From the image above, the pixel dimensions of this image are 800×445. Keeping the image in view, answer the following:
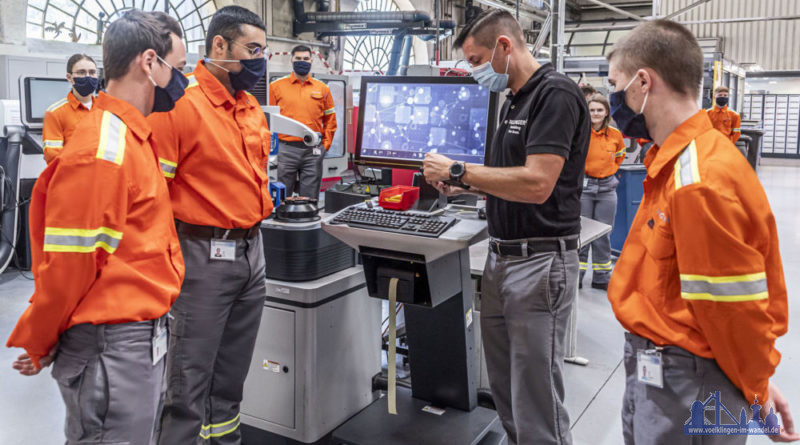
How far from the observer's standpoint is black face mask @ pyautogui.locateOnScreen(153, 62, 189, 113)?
1637mm

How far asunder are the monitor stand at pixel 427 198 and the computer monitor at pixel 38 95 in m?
4.35

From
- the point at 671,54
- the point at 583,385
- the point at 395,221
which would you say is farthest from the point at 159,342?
the point at 583,385

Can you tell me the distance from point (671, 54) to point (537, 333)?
912mm

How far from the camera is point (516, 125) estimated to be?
1.95m

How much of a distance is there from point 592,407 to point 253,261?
1.93 meters

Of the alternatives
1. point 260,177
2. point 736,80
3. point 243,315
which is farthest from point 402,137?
point 736,80

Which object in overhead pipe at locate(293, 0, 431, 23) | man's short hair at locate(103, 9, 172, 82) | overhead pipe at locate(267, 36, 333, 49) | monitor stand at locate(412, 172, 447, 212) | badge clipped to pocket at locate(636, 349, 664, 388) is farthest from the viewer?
overhead pipe at locate(293, 0, 431, 23)

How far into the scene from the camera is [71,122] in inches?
195

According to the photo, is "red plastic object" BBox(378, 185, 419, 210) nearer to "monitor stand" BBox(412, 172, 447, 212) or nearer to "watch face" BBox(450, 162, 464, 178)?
"monitor stand" BBox(412, 172, 447, 212)

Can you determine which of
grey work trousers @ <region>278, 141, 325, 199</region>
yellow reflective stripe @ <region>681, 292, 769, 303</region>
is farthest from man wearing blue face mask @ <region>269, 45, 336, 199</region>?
yellow reflective stripe @ <region>681, 292, 769, 303</region>

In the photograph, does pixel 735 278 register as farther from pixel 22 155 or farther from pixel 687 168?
pixel 22 155

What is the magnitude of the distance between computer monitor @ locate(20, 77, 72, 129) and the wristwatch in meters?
4.73

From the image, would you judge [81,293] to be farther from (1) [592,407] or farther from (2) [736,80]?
(2) [736,80]

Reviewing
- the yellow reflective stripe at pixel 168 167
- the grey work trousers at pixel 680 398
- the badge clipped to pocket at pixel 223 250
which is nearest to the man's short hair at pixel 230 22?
the yellow reflective stripe at pixel 168 167
